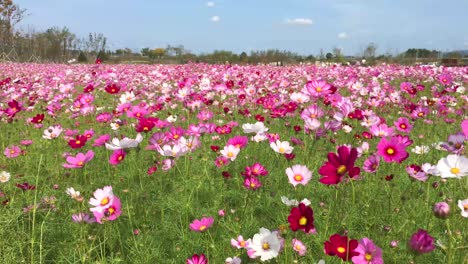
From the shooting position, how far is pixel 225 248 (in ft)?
6.45

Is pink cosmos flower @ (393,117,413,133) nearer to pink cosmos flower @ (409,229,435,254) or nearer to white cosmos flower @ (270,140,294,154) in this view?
white cosmos flower @ (270,140,294,154)

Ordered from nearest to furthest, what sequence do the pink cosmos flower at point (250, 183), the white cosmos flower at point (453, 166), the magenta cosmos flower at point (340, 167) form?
the magenta cosmos flower at point (340, 167), the white cosmos flower at point (453, 166), the pink cosmos flower at point (250, 183)

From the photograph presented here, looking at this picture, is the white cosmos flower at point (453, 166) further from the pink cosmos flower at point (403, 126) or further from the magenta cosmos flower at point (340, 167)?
the pink cosmos flower at point (403, 126)

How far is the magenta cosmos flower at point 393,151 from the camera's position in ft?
6.06

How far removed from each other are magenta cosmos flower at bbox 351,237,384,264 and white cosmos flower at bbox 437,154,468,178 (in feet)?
1.40

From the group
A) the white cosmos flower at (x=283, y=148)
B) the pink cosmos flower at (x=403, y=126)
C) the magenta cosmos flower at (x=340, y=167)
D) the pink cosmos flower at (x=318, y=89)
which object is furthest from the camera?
the pink cosmos flower at (x=403, y=126)

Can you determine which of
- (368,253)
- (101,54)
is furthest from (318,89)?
(101,54)

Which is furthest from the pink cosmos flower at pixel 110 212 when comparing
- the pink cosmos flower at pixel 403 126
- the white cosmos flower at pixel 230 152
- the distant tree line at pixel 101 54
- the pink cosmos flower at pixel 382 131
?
the distant tree line at pixel 101 54

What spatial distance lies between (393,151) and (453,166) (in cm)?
43

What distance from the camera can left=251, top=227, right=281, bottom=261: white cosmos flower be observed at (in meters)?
1.39

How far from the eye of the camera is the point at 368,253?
124 centimetres

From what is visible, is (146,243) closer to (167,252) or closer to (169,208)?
(167,252)

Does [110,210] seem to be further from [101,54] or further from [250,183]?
[101,54]

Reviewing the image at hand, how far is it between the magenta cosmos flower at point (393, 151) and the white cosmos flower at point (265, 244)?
76 cm
